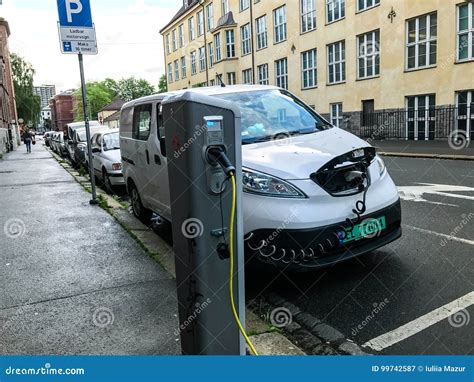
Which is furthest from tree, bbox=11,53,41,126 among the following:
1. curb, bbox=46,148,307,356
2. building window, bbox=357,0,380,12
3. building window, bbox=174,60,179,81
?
curb, bbox=46,148,307,356

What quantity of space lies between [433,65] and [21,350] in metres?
22.5

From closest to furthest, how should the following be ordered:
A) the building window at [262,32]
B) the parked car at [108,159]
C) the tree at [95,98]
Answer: the parked car at [108,159] < the building window at [262,32] < the tree at [95,98]

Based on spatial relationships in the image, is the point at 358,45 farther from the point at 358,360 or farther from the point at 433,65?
the point at 358,360

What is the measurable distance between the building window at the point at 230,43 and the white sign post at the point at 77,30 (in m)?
33.6

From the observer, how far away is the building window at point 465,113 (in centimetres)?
2014

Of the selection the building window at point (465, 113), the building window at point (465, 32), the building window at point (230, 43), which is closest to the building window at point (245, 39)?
the building window at point (230, 43)

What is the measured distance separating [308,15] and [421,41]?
33.9ft

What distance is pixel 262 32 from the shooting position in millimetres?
36500

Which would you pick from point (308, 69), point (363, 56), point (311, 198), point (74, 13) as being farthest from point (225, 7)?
point (311, 198)

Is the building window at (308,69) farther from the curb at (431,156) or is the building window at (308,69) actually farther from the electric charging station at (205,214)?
the electric charging station at (205,214)

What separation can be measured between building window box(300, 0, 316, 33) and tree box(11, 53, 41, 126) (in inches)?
2071

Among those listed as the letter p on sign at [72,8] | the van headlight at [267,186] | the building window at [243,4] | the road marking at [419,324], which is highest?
the building window at [243,4]

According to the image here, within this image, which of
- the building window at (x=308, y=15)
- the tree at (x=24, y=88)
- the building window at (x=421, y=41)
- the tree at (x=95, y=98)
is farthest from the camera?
the tree at (x=95, y=98)

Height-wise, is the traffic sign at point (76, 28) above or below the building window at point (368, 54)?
below
